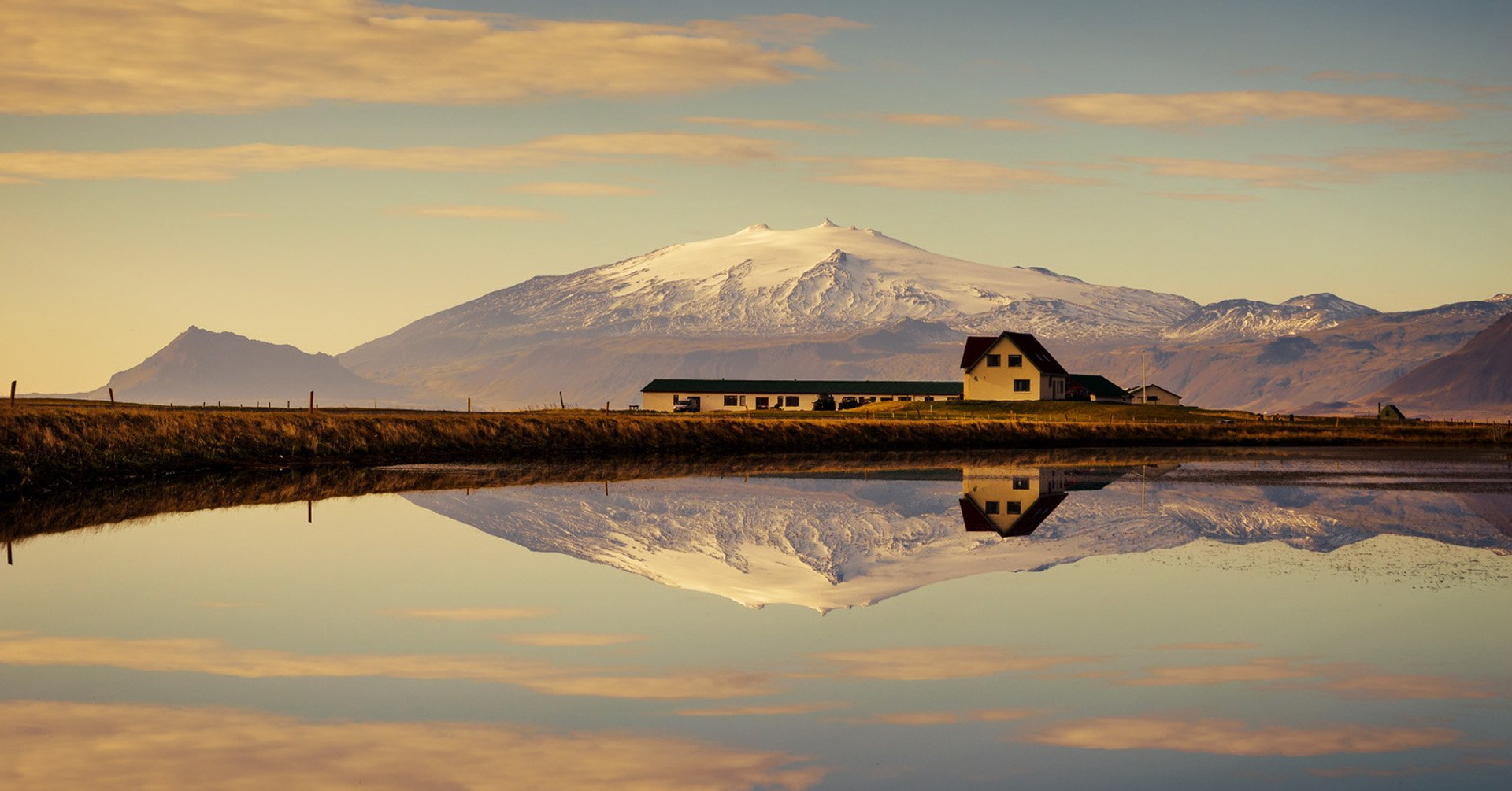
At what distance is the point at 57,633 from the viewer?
21.9 meters

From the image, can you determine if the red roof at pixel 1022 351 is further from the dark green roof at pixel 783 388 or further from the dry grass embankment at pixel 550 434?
the dark green roof at pixel 783 388

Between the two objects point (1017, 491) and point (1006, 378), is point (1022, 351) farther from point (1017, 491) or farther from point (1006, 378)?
point (1017, 491)

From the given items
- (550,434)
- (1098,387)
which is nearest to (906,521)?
(550,434)

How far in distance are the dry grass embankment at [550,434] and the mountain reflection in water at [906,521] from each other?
11.1 m

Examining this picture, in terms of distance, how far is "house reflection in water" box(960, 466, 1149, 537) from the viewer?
39875mm

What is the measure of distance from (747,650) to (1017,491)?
30408 mm

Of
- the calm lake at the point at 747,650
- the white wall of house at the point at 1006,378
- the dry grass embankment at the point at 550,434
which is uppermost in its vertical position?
the white wall of house at the point at 1006,378

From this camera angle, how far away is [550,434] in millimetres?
72250

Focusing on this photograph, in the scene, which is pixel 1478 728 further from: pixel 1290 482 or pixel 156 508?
pixel 1290 482

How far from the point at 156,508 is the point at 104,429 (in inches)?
510

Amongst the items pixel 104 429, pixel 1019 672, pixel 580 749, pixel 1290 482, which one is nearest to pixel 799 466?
pixel 1290 482

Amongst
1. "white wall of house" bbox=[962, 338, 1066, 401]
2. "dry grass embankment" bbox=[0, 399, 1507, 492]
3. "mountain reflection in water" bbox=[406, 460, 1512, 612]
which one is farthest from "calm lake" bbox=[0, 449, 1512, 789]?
"white wall of house" bbox=[962, 338, 1066, 401]

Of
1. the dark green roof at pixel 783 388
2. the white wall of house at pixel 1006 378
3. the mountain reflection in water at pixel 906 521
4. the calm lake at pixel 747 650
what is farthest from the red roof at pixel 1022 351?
the calm lake at pixel 747 650

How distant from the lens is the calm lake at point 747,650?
15.4 metres
